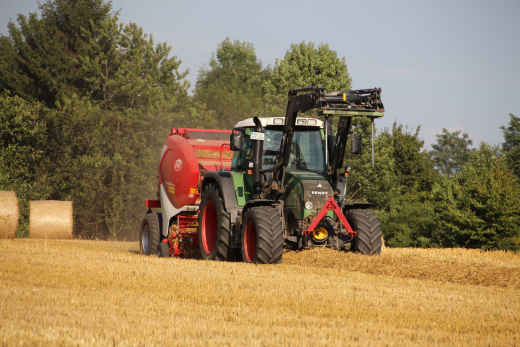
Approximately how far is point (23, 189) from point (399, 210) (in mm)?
24170

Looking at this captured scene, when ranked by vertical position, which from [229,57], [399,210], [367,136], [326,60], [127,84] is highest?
[229,57]

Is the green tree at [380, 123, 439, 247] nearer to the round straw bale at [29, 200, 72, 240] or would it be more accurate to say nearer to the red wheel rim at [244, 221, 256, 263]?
the round straw bale at [29, 200, 72, 240]

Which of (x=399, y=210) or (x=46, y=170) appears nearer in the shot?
(x=46, y=170)

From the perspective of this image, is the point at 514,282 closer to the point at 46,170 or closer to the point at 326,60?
the point at 46,170

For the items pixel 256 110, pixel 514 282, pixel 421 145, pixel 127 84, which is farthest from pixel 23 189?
pixel 421 145

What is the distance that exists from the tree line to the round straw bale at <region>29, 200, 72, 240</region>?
11055mm

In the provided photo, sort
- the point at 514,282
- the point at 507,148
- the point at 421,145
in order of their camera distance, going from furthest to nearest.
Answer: the point at 507,148 → the point at 421,145 → the point at 514,282

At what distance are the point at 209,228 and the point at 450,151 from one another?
70.0 meters

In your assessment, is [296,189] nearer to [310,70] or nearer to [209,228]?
[209,228]

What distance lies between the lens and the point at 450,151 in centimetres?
7644

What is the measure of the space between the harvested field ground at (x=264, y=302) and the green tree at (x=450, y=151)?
6821cm

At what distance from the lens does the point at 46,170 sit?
33000mm

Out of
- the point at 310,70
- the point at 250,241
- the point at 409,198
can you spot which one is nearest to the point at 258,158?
the point at 250,241

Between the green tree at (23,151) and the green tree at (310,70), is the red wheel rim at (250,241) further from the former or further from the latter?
the green tree at (310,70)
